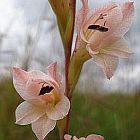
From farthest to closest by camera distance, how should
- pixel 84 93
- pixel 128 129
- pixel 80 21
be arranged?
pixel 84 93
pixel 128 129
pixel 80 21

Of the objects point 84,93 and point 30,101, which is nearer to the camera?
point 30,101

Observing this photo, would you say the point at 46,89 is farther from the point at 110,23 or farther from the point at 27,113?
the point at 110,23

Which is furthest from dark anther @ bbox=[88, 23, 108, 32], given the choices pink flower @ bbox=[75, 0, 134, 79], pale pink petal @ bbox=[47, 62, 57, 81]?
pale pink petal @ bbox=[47, 62, 57, 81]

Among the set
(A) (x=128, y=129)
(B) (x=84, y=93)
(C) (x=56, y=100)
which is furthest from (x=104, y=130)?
(C) (x=56, y=100)

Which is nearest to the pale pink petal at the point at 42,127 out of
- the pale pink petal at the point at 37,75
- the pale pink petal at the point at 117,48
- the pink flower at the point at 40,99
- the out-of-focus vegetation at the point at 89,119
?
the pink flower at the point at 40,99

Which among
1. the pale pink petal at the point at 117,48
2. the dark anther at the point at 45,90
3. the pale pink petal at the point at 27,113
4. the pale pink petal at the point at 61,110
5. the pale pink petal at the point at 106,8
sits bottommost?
the pale pink petal at the point at 27,113

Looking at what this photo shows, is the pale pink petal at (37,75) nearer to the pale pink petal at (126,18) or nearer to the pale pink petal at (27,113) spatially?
the pale pink petal at (27,113)

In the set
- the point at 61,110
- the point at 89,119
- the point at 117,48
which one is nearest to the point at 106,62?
the point at 117,48

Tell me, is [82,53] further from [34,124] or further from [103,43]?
[34,124]
